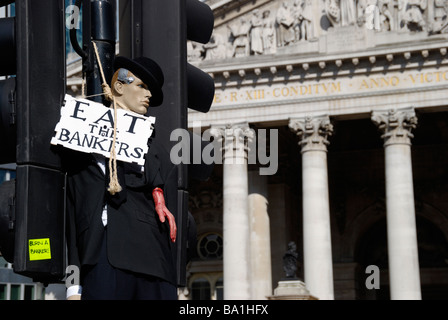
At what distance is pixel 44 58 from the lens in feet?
18.4

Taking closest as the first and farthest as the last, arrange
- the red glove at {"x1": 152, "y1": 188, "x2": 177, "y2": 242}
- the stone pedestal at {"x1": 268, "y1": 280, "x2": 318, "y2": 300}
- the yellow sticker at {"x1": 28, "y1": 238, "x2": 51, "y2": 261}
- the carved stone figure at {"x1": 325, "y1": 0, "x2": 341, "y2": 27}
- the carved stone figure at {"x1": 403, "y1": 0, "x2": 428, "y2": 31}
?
the yellow sticker at {"x1": 28, "y1": 238, "x2": 51, "y2": 261} < the red glove at {"x1": 152, "y1": 188, "x2": 177, "y2": 242} < the stone pedestal at {"x1": 268, "y1": 280, "x2": 318, "y2": 300} < the carved stone figure at {"x1": 403, "y1": 0, "x2": 428, "y2": 31} < the carved stone figure at {"x1": 325, "y1": 0, "x2": 341, "y2": 27}

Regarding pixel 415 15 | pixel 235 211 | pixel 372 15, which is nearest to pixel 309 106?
pixel 372 15

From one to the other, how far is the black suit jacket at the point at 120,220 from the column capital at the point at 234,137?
37.6 metres

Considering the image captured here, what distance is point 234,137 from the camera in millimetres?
43688

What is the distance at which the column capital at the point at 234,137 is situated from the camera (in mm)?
43688

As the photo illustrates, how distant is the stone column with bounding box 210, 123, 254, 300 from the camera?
42031 millimetres

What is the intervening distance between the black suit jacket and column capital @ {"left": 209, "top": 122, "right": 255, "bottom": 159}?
37606 mm

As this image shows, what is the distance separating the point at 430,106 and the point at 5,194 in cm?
3749

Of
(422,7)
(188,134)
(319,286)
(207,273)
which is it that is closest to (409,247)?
(319,286)

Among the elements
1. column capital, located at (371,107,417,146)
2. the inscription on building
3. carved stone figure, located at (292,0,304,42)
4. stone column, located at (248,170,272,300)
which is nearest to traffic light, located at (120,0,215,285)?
column capital, located at (371,107,417,146)

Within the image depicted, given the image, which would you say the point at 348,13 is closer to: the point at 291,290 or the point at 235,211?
the point at 235,211

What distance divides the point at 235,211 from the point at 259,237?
386 cm

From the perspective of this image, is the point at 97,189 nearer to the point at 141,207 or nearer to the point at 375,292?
the point at 141,207

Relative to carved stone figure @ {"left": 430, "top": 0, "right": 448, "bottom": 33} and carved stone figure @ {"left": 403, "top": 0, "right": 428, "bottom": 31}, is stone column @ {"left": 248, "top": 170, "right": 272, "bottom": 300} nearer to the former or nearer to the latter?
carved stone figure @ {"left": 403, "top": 0, "right": 428, "bottom": 31}
